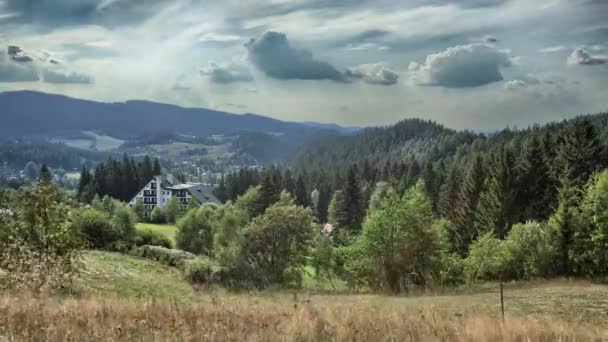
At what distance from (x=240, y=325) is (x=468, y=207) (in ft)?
175

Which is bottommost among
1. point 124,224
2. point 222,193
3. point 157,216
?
point 157,216

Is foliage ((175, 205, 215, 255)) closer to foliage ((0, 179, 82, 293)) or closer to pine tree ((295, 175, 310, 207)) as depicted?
foliage ((0, 179, 82, 293))

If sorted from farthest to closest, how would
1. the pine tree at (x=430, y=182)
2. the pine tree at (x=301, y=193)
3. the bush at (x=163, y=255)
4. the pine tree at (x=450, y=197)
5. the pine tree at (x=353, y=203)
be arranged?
the pine tree at (x=301, y=193)
the pine tree at (x=430, y=182)
the pine tree at (x=353, y=203)
the pine tree at (x=450, y=197)
the bush at (x=163, y=255)

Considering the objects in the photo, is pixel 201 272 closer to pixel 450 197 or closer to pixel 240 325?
pixel 240 325

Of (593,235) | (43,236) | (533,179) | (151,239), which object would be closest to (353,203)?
(533,179)

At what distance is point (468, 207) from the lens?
56.0m

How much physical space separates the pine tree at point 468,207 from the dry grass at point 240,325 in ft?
161

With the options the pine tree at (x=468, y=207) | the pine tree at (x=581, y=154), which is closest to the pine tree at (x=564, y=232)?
the pine tree at (x=581, y=154)

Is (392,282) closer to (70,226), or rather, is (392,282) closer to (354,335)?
(70,226)

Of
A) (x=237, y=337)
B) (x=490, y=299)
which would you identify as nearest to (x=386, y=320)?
(x=237, y=337)

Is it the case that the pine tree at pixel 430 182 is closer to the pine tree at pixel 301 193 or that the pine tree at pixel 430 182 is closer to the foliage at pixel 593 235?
the pine tree at pixel 301 193

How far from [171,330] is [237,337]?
29.9 inches

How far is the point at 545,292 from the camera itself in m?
19.1

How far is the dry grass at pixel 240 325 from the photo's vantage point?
17.3 ft
